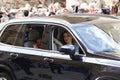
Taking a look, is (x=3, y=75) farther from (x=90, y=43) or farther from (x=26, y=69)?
(x=90, y=43)

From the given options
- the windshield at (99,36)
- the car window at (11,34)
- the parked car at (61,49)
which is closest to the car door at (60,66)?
the parked car at (61,49)

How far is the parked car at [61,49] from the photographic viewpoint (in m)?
6.17

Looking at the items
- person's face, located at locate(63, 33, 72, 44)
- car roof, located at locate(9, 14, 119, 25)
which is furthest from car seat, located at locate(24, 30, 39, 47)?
person's face, located at locate(63, 33, 72, 44)

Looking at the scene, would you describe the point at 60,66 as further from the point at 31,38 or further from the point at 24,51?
the point at 31,38

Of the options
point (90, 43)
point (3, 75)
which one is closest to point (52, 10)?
point (3, 75)

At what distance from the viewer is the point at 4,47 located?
7.63 meters

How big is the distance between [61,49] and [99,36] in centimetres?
65

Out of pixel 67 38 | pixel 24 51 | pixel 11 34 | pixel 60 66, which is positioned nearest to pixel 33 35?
pixel 24 51

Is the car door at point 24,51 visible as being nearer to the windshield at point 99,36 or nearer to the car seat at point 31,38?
the car seat at point 31,38

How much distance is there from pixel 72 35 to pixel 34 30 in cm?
93

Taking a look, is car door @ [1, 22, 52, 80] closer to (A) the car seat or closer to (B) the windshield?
(A) the car seat

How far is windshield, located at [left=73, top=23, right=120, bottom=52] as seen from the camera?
253 inches

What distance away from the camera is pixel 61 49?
21.1 ft

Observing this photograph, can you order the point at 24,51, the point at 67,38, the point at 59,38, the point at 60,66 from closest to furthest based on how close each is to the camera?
1. the point at 60,66
2. the point at 67,38
3. the point at 59,38
4. the point at 24,51
